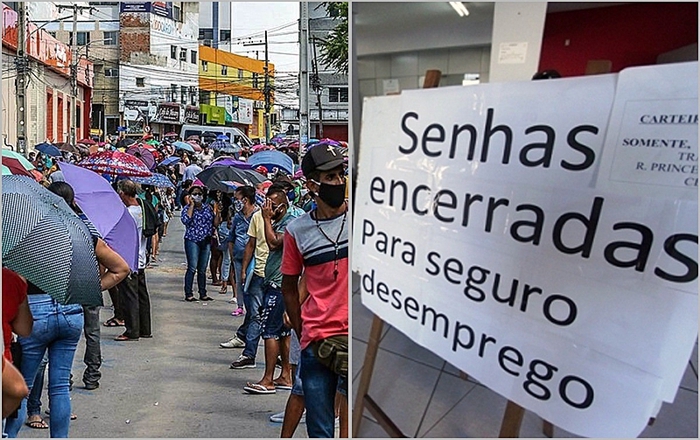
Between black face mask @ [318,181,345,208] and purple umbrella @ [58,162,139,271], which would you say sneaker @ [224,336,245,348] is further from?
black face mask @ [318,181,345,208]

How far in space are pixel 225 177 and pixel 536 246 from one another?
6357 mm

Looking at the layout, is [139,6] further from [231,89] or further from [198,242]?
[231,89]

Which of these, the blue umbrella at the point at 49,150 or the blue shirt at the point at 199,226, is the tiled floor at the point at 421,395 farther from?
the blue umbrella at the point at 49,150

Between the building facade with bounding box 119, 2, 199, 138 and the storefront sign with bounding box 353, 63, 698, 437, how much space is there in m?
27.3

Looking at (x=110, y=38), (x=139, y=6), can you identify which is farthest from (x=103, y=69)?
(x=139, y=6)

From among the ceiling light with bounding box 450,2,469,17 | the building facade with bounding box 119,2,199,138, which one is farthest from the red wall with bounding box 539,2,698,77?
the building facade with bounding box 119,2,199,138

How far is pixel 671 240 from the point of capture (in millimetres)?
1935

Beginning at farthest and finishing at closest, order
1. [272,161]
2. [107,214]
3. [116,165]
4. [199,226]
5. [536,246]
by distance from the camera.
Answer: [272,161] → [199,226] → [116,165] → [107,214] → [536,246]

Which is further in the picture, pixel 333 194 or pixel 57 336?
pixel 57 336

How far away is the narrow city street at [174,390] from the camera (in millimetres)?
4402

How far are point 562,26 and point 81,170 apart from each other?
10.1 feet

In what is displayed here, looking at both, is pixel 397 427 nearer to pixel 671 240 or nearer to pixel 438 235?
pixel 438 235

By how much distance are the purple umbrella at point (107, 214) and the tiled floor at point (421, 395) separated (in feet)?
6.12

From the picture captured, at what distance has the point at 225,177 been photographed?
321 inches
